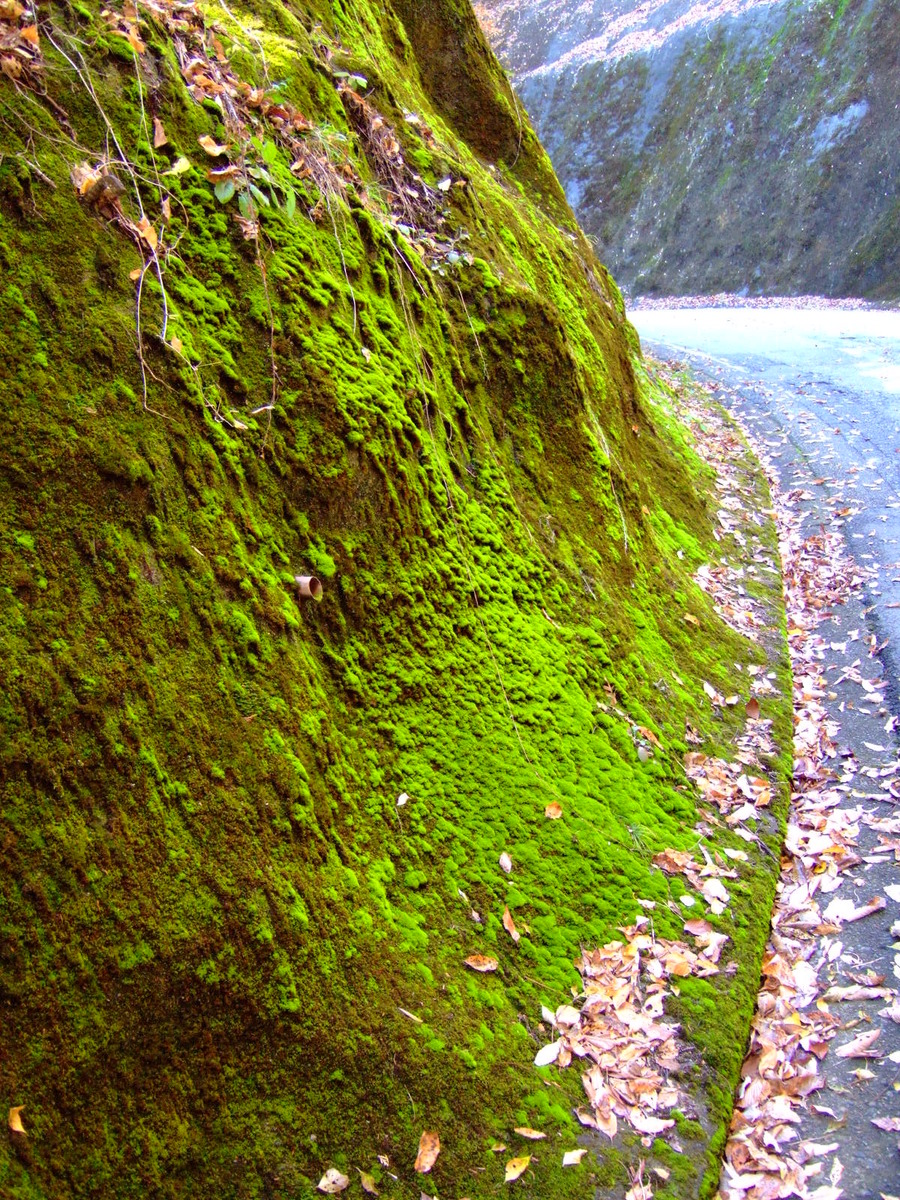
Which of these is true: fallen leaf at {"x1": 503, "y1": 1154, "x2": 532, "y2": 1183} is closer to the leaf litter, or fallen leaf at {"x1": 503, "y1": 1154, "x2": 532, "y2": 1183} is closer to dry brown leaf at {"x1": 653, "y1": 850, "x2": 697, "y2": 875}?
the leaf litter

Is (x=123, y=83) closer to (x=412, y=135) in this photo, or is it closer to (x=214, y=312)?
(x=214, y=312)

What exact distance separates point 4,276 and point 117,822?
1.65m

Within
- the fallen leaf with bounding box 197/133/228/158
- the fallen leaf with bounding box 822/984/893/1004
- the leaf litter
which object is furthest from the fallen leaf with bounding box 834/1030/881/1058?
the fallen leaf with bounding box 197/133/228/158

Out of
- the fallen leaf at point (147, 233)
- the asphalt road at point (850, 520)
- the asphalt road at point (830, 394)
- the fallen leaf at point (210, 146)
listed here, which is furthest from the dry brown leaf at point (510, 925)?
the asphalt road at point (830, 394)

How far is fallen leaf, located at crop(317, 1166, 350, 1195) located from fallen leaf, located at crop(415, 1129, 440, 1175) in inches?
9.7

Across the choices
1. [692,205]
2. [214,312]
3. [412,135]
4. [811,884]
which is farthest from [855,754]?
[692,205]

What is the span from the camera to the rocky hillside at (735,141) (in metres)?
23.6

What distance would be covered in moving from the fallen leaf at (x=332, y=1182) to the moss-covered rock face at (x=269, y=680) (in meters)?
0.03

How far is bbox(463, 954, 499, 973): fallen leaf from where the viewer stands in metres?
3.00

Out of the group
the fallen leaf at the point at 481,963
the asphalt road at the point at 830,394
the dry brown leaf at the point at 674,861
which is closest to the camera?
the fallen leaf at the point at 481,963

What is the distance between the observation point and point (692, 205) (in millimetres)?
28438

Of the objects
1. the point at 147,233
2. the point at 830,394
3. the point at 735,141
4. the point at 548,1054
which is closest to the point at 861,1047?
the point at 548,1054

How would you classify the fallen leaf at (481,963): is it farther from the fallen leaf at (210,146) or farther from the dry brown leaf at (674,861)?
the fallen leaf at (210,146)

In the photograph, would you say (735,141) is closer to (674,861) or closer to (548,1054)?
(674,861)
